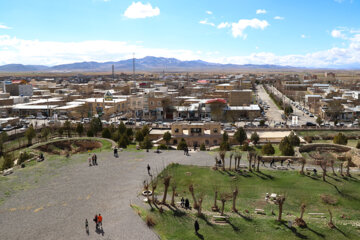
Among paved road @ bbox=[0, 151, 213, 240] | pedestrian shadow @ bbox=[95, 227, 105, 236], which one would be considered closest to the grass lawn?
paved road @ bbox=[0, 151, 213, 240]

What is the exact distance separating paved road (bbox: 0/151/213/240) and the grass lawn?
3.87 ft

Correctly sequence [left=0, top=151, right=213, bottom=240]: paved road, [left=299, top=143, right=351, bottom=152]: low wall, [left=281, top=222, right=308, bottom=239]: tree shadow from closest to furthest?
[left=281, top=222, right=308, bottom=239]: tree shadow < [left=0, top=151, right=213, bottom=240]: paved road < [left=299, top=143, right=351, bottom=152]: low wall

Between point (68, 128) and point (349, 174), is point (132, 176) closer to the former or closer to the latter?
point (349, 174)

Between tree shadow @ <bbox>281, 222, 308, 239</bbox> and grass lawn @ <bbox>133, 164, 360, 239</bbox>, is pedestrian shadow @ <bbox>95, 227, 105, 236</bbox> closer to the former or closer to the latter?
grass lawn @ <bbox>133, 164, 360, 239</bbox>

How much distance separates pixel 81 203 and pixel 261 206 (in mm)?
8884

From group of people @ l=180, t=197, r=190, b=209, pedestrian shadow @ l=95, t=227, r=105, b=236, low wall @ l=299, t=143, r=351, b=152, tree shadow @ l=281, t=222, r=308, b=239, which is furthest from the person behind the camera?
low wall @ l=299, t=143, r=351, b=152

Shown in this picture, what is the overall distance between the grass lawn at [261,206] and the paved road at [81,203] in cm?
118

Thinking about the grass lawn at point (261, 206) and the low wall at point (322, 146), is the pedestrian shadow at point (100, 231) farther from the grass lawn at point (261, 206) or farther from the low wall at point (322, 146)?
the low wall at point (322, 146)

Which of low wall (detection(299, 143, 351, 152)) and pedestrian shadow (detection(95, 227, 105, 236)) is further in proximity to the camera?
low wall (detection(299, 143, 351, 152))

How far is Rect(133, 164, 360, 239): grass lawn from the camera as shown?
12196 mm

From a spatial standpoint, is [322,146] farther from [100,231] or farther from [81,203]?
[100,231]

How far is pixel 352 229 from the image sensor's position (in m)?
12.4

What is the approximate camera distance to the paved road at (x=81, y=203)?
1243 centimetres

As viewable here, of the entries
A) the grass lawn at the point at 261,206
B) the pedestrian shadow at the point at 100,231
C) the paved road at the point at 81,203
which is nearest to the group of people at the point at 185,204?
the grass lawn at the point at 261,206
